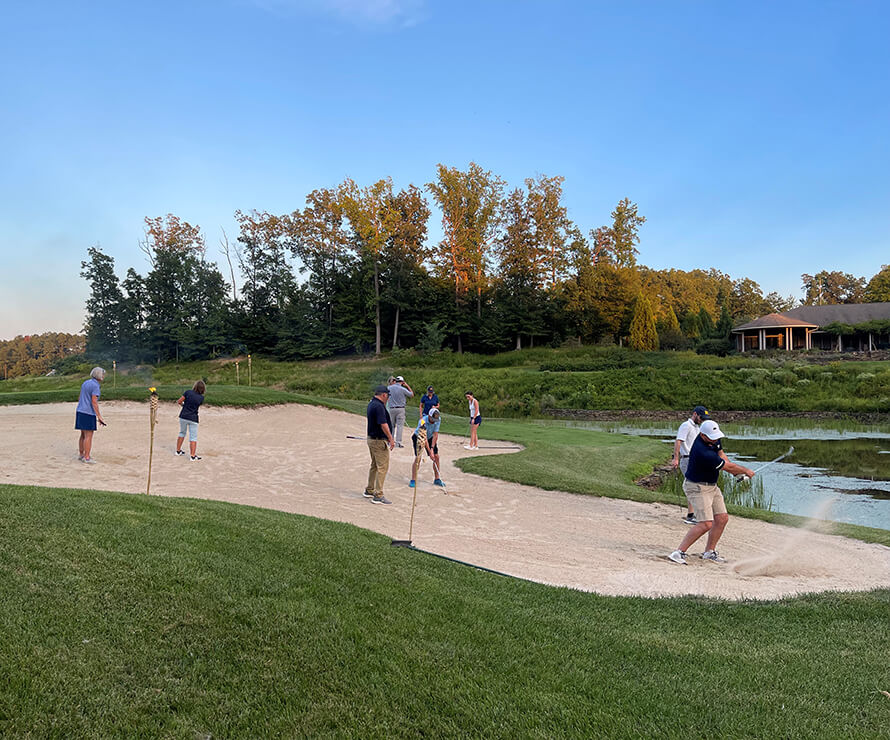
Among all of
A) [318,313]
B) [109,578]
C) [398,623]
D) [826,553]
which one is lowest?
[826,553]

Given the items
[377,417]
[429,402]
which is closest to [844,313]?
[429,402]

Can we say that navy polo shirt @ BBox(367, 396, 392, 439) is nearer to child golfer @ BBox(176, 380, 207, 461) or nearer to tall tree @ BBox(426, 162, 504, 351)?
child golfer @ BBox(176, 380, 207, 461)

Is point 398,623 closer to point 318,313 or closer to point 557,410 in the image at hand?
point 557,410

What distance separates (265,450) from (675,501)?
33.6ft

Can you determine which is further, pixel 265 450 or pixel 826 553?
pixel 265 450

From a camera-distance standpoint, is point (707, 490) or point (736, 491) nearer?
point (707, 490)

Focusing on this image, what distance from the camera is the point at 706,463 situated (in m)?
9.21

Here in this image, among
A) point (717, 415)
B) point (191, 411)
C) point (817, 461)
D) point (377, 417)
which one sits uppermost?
point (377, 417)

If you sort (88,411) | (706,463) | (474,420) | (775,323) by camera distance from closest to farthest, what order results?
(706,463)
(88,411)
(474,420)
(775,323)

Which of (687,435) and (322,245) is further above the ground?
(322,245)

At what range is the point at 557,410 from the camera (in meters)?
38.4

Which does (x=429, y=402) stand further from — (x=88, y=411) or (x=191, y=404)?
(x=88, y=411)

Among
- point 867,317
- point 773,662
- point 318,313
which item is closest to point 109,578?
point 773,662

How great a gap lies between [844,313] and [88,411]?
72609 mm
